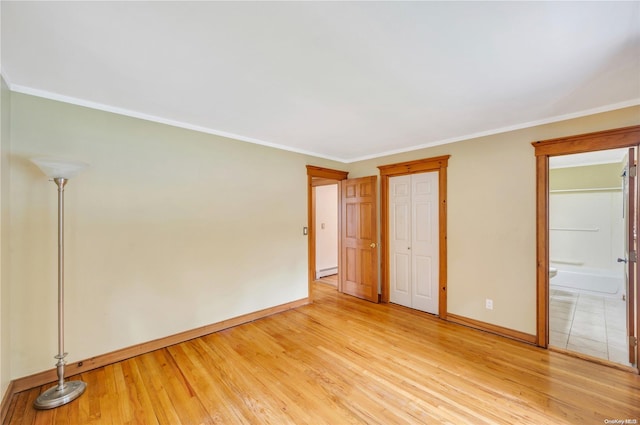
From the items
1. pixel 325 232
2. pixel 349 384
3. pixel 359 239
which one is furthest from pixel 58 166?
pixel 325 232

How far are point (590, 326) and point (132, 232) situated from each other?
5473 millimetres

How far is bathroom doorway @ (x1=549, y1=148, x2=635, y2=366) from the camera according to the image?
161 inches

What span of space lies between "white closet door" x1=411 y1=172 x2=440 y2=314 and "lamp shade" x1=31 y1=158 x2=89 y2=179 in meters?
3.83

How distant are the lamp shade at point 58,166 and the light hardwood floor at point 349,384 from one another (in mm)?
1737

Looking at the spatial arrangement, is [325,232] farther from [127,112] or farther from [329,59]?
[329,59]

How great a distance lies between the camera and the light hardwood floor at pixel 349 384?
5.98 ft

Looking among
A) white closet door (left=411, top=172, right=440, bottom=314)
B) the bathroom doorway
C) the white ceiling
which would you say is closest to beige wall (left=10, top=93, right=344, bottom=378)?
the white ceiling

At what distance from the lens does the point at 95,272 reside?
2393mm

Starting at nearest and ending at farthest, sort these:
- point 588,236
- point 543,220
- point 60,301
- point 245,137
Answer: point 60,301, point 543,220, point 245,137, point 588,236

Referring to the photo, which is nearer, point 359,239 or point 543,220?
point 543,220

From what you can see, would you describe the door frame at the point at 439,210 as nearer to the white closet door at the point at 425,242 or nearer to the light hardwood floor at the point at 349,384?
the white closet door at the point at 425,242

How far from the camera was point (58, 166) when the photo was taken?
191 cm

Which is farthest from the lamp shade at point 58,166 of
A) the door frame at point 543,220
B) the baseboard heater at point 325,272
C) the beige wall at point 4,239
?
the baseboard heater at point 325,272

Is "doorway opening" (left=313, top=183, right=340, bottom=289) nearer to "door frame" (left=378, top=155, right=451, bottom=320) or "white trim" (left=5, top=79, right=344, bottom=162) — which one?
"door frame" (left=378, top=155, right=451, bottom=320)
